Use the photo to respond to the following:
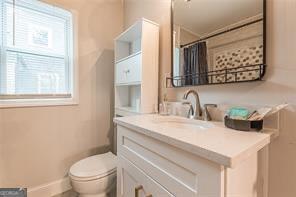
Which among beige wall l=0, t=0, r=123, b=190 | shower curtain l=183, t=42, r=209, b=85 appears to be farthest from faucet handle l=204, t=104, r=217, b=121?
beige wall l=0, t=0, r=123, b=190

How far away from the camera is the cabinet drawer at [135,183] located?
2.65ft

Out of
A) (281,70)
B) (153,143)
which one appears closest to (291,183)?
(281,70)

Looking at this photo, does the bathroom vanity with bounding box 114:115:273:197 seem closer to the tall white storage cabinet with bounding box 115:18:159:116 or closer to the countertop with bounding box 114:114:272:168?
the countertop with bounding box 114:114:272:168

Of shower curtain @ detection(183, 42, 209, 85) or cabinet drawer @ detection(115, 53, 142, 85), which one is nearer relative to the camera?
shower curtain @ detection(183, 42, 209, 85)

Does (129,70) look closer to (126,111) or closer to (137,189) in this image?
(126,111)

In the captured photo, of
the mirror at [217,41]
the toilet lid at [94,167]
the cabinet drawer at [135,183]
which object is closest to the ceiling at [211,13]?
the mirror at [217,41]

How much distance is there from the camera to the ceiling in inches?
36.5

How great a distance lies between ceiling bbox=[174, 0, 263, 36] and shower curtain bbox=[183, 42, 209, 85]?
0.10 metres

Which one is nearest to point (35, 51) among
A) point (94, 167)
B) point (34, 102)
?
point (34, 102)

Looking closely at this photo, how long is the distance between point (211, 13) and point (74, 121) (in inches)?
62.4

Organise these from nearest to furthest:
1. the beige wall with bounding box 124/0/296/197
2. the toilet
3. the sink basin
Answer: the beige wall with bounding box 124/0/296/197, the sink basin, the toilet

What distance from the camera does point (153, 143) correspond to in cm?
82

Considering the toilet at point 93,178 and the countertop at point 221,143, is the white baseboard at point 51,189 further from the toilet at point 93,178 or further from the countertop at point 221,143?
the countertop at point 221,143

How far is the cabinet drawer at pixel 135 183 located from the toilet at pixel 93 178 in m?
0.23
